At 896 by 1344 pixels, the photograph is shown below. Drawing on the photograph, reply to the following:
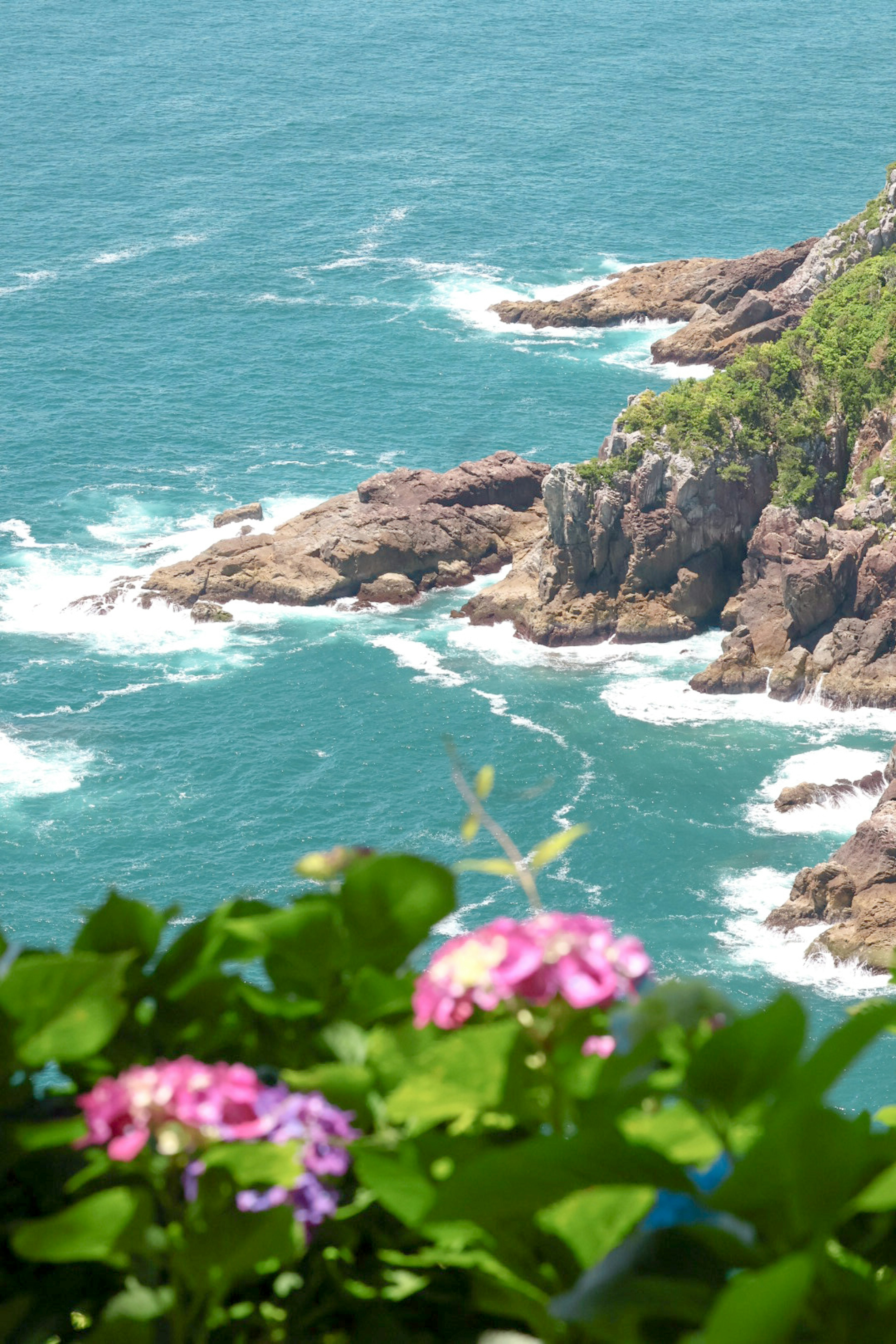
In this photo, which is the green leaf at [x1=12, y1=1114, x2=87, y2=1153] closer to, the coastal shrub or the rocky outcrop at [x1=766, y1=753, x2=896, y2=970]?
the coastal shrub

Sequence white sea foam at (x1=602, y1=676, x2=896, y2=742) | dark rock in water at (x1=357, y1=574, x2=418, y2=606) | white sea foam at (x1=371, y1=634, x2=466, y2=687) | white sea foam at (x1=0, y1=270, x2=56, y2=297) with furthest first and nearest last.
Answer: white sea foam at (x1=0, y1=270, x2=56, y2=297), dark rock in water at (x1=357, y1=574, x2=418, y2=606), white sea foam at (x1=371, y1=634, x2=466, y2=687), white sea foam at (x1=602, y1=676, x2=896, y2=742)

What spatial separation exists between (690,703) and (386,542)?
1901 cm

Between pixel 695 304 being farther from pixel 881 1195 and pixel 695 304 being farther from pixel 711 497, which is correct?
pixel 881 1195

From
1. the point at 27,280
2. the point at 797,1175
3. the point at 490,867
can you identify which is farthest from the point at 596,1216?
the point at 27,280

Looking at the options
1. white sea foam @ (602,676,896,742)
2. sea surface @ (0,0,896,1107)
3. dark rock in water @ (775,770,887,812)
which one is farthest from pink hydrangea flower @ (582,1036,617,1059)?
white sea foam @ (602,676,896,742)

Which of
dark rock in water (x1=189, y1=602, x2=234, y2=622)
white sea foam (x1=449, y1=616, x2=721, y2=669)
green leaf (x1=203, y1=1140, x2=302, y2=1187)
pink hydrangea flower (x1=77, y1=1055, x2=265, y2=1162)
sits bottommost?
white sea foam (x1=449, y1=616, x2=721, y2=669)

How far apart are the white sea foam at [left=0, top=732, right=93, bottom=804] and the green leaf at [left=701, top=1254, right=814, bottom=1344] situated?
202 ft

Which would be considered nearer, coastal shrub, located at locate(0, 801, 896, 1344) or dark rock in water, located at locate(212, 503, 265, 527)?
coastal shrub, located at locate(0, 801, 896, 1344)

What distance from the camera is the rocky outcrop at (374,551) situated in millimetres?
77438

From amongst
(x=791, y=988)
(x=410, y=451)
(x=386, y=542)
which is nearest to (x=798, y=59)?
(x=410, y=451)

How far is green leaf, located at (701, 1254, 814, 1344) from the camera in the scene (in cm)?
256

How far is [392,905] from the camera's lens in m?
4.03

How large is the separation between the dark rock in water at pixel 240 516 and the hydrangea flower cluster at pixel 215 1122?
8081 cm

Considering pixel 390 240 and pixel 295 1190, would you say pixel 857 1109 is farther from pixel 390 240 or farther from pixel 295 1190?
pixel 390 240
